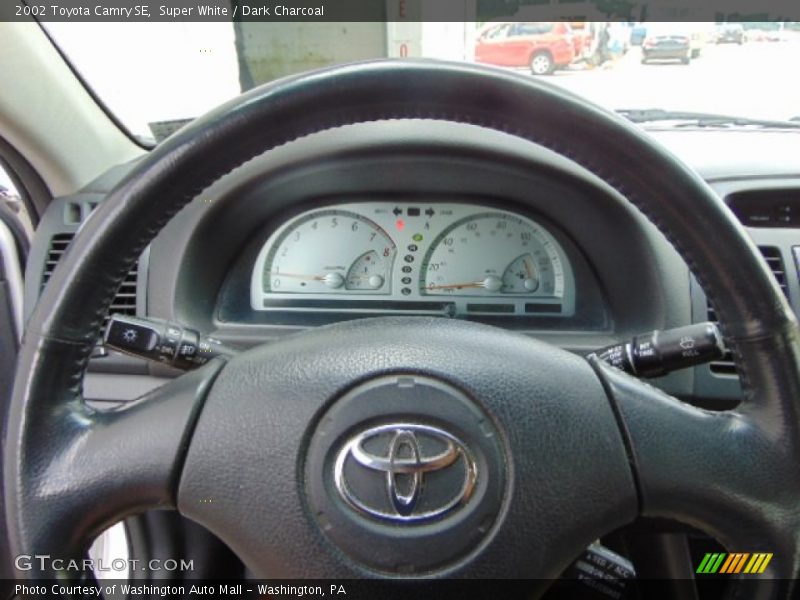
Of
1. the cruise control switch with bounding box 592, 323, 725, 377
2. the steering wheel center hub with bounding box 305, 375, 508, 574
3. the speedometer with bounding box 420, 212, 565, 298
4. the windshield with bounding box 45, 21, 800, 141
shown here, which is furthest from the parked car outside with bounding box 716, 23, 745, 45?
the steering wheel center hub with bounding box 305, 375, 508, 574

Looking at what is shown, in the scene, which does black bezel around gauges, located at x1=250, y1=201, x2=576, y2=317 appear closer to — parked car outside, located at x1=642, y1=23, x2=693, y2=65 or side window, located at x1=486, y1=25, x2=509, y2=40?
parked car outside, located at x1=642, y1=23, x2=693, y2=65

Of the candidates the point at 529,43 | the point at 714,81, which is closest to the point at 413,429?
the point at 714,81

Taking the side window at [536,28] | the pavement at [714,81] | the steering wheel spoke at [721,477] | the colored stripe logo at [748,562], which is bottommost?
the colored stripe logo at [748,562]

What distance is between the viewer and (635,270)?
1443 mm

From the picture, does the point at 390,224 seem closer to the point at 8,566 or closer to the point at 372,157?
the point at 372,157

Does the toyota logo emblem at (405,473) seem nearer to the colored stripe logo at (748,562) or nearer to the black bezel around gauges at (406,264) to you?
the colored stripe logo at (748,562)

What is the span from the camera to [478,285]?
1655 mm

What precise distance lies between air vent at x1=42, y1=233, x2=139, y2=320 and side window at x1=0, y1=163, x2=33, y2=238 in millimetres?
181

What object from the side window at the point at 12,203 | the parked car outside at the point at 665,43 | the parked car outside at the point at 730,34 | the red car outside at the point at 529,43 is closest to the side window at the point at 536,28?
the red car outside at the point at 529,43

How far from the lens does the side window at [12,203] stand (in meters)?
1.74

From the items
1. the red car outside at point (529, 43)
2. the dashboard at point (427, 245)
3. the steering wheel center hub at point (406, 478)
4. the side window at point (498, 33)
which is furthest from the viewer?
the side window at point (498, 33)

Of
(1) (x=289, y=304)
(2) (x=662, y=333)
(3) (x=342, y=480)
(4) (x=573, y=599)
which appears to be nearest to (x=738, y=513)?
(2) (x=662, y=333)

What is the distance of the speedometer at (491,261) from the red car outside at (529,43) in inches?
37.4

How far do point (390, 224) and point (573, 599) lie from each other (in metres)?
0.86
